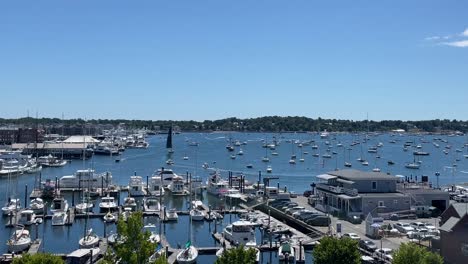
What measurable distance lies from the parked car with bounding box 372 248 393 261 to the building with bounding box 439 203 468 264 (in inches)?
133

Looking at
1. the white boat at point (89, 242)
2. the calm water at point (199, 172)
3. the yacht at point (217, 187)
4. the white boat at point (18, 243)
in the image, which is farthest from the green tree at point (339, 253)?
the yacht at point (217, 187)

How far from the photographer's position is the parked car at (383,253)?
1358 inches

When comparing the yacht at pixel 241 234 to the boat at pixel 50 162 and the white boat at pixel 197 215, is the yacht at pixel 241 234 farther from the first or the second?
the boat at pixel 50 162

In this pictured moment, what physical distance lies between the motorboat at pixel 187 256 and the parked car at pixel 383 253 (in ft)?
37.6

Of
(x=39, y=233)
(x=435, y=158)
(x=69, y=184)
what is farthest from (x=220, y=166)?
(x=39, y=233)

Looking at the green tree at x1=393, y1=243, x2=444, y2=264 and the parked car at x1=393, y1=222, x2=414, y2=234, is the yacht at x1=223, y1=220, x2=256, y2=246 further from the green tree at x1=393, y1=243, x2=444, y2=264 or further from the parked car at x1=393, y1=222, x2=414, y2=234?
the green tree at x1=393, y1=243, x2=444, y2=264

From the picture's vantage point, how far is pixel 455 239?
3156cm

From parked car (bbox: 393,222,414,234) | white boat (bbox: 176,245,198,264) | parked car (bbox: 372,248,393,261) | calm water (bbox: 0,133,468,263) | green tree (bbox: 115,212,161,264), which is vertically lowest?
calm water (bbox: 0,133,468,263)

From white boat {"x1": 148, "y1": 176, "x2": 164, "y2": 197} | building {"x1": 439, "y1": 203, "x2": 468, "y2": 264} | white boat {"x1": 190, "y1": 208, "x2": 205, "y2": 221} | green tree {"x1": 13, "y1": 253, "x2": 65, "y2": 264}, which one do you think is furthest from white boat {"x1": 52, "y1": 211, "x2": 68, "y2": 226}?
building {"x1": 439, "y1": 203, "x2": 468, "y2": 264}

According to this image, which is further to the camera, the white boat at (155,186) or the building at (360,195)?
the white boat at (155,186)

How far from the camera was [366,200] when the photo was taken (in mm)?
47906

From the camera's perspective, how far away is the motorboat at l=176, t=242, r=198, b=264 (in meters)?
35.8

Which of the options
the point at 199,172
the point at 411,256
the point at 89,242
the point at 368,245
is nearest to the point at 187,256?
the point at 89,242

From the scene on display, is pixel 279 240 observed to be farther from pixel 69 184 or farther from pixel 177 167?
pixel 177 167
